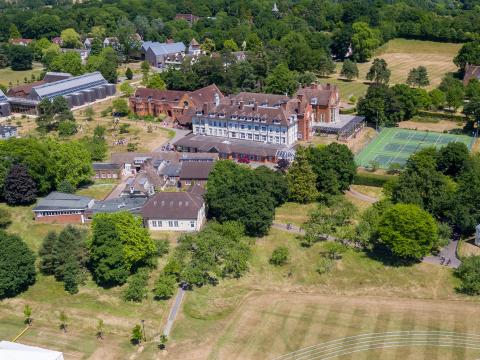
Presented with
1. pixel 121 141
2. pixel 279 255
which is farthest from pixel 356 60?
pixel 279 255

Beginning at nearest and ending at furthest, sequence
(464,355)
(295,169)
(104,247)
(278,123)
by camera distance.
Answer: (464,355) < (104,247) < (295,169) < (278,123)

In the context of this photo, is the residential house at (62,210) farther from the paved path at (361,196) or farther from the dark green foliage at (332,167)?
the paved path at (361,196)

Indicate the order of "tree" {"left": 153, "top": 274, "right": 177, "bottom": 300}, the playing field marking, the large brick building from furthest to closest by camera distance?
1. the large brick building
2. "tree" {"left": 153, "top": 274, "right": 177, "bottom": 300}
3. the playing field marking

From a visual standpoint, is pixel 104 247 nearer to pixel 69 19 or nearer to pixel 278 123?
pixel 278 123

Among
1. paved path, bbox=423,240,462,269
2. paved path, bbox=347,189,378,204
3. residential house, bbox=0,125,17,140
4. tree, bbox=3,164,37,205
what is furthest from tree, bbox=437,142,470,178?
residential house, bbox=0,125,17,140

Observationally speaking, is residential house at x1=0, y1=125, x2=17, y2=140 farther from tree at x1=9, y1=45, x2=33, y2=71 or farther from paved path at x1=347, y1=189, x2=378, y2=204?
paved path at x1=347, y1=189, x2=378, y2=204

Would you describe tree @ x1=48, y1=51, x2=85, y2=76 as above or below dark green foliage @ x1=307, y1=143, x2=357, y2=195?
above
